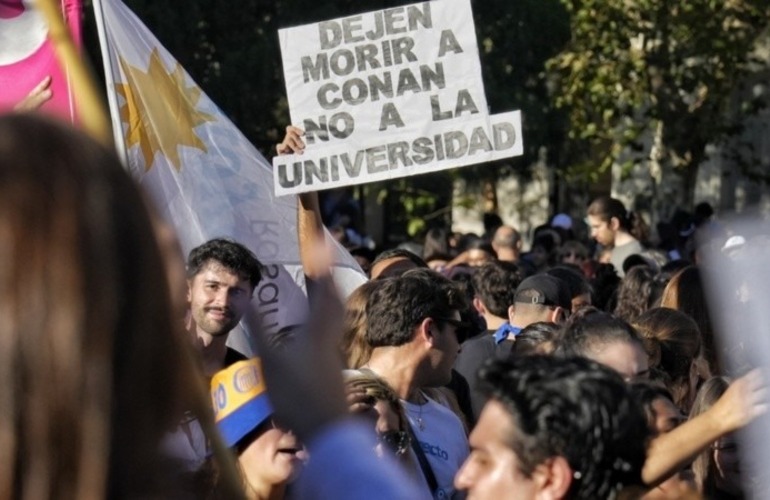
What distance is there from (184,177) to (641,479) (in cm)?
408

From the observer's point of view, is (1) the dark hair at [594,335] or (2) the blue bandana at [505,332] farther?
(2) the blue bandana at [505,332]

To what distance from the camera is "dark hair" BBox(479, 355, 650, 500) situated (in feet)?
9.07

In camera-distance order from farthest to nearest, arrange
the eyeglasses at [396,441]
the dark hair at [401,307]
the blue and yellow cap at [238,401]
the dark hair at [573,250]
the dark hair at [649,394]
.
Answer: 1. the dark hair at [573,250]
2. the dark hair at [401,307]
3. the eyeglasses at [396,441]
4. the dark hair at [649,394]
5. the blue and yellow cap at [238,401]

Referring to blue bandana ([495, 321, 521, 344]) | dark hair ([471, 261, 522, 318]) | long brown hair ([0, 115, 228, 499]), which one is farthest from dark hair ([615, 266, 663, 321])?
long brown hair ([0, 115, 228, 499])

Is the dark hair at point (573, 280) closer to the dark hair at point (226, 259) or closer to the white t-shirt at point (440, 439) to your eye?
the dark hair at point (226, 259)

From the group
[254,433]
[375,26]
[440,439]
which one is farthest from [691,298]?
[254,433]

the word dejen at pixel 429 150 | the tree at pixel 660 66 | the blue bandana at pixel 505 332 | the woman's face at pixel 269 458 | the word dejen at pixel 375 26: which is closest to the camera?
the woman's face at pixel 269 458

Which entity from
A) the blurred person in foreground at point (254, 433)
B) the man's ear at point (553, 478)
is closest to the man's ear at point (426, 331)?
the blurred person in foreground at point (254, 433)

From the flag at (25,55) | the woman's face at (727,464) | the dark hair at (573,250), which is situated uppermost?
the flag at (25,55)

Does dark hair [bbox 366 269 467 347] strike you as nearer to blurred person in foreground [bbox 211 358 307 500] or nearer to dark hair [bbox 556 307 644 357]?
dark hair [bbox 556 307 644 357]

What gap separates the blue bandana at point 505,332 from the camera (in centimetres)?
706

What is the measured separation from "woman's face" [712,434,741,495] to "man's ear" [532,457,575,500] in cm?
214

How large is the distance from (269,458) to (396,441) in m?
1.33

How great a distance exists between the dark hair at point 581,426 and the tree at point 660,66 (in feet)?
56.2
